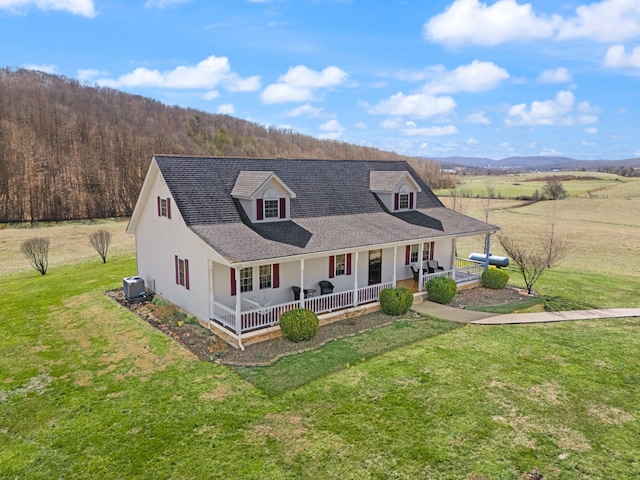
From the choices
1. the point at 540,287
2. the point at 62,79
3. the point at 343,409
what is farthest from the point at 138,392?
the point at 62,79

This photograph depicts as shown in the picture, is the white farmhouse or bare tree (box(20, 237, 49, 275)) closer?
the white farmhouse

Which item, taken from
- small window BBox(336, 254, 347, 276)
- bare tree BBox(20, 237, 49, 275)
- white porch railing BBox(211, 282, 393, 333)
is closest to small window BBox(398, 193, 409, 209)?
small window BBox(336, 254, 347, 276)

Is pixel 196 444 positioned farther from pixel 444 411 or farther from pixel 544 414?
pixel 544 414

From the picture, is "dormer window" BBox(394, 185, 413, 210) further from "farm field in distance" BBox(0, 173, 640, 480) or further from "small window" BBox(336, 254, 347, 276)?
"farm field in distance" BBox(0, 173, 640, 480)

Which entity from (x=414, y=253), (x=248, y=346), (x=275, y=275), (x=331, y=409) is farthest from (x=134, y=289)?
(x=414, y=253)

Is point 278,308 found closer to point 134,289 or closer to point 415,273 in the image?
point 134,289
